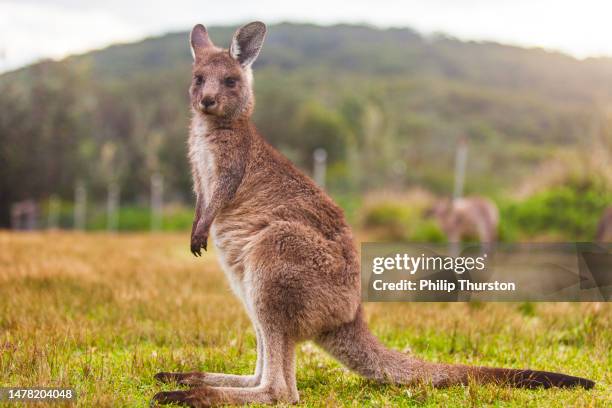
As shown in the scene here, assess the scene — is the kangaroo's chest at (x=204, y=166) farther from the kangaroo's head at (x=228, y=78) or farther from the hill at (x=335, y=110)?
the hill at (x=335, y=110)

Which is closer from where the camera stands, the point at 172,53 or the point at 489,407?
the point at 489,407

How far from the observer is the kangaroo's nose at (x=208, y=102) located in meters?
4.13

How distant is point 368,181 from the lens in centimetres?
2711

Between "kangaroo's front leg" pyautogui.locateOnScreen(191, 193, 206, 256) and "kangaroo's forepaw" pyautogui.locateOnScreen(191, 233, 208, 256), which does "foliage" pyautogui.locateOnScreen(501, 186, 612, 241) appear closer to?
"kangaroo's front leg" pyautogui.locateOnScreen(191, 193, 206, 256)

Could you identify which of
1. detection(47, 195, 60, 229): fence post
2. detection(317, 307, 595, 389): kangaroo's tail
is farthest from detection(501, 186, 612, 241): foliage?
detection(47, 195, 60, 229): fence post

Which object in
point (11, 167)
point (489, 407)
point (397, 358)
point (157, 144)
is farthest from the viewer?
point (157, 144)

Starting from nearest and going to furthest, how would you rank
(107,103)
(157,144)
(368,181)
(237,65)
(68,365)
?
(68,365), (237,65), (368,181), (157,144), (107,103)

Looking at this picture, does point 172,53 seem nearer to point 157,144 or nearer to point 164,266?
point 157,144

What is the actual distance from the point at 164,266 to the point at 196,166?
17.2 ft

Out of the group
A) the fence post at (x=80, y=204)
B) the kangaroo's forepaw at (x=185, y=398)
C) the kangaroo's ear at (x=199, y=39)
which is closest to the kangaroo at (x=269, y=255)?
the kangaroo's forepaw at (x=185, y=398)

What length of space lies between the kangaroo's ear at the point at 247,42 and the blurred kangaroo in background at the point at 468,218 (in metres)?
8.70

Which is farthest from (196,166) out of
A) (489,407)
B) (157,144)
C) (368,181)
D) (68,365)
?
(157,144)

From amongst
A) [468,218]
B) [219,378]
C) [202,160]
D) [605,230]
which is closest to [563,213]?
[468,218]

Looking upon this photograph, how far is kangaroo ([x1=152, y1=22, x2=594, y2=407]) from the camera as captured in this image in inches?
139
